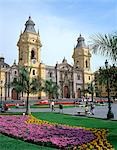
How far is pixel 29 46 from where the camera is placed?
74.9m

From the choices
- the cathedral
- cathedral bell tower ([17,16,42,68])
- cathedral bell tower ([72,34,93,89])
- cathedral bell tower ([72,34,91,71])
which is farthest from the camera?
cathedral bell tower ([72,34,91,71])

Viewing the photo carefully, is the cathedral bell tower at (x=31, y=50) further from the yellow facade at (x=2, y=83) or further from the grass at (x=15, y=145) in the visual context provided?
the grass at (x=15, y=145)

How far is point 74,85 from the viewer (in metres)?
86.2

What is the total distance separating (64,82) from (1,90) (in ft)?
69.3

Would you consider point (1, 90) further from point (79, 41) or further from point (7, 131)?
point (7, 131)

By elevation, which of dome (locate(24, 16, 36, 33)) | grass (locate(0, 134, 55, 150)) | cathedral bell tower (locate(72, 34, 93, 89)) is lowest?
grass (locate(0, 134, 55, 150))

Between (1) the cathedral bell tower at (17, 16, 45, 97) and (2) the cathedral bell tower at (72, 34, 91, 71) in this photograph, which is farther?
(2) the cathedral bell tower at (72, 34, 91, 71)

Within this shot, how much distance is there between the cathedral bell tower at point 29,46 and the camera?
245 feet

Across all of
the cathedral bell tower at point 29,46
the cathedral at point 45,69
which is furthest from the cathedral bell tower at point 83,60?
the cathedral bell tower at point 29,46

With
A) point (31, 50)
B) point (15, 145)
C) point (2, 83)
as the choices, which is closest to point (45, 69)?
point (31, 50)

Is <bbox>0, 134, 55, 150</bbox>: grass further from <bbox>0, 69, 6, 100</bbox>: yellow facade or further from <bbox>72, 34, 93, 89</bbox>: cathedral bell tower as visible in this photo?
<bbox>72, 34, 93, 89</bbox>: cathedral bell tower

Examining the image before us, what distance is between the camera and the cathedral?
7112 centimetres

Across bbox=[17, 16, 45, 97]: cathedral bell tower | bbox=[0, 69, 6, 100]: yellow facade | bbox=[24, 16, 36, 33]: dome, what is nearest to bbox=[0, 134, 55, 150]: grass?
bbox=[0, 69, 6, 100]: yellow facade

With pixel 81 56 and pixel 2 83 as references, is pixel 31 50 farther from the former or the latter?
pixel 81 56
